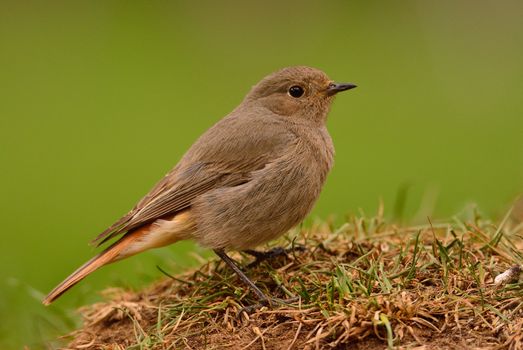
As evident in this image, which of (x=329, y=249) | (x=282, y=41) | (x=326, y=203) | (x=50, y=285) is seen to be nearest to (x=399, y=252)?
(x=329, y=249)

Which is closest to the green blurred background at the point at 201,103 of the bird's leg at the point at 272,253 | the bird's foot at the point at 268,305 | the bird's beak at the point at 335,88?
the bird's leg at the point at 272,253

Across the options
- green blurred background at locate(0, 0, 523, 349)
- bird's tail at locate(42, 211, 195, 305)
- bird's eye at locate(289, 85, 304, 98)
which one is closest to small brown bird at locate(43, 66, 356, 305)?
bird's tail at locate(42, 211, 195, 305)

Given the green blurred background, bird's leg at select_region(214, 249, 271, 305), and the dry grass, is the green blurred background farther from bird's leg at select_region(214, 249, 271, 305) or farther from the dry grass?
the dry grass

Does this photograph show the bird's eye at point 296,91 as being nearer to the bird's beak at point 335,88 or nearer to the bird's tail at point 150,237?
the bird's beak at point 335,88

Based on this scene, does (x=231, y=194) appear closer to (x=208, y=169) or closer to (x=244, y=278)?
(x=208, y=169)

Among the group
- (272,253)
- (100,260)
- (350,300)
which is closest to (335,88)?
(272,253)
